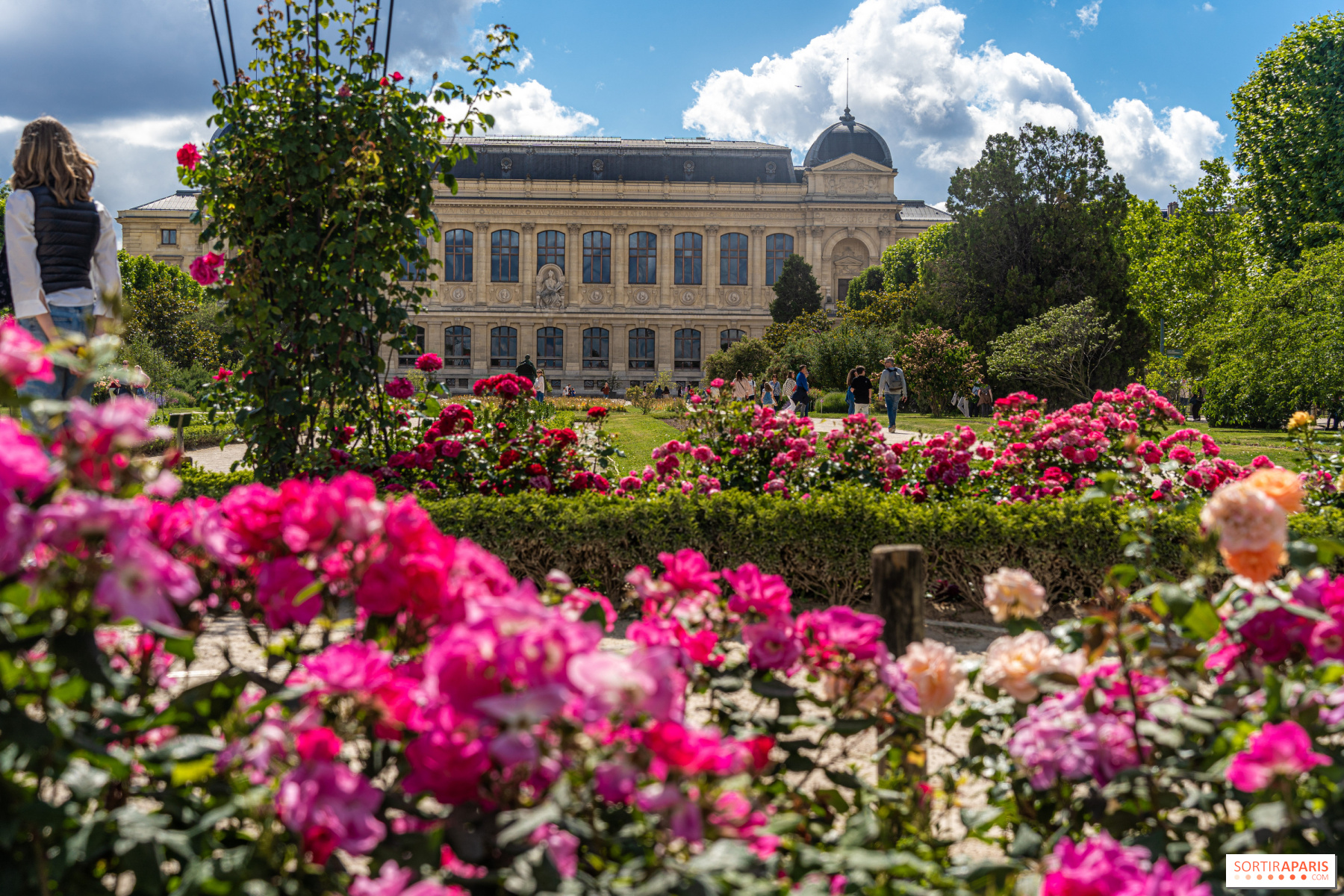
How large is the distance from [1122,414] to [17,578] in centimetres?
654

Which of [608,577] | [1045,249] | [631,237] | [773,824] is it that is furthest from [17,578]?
[631,237]

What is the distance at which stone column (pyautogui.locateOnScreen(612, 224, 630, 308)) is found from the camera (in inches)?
1903

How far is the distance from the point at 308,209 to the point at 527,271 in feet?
146

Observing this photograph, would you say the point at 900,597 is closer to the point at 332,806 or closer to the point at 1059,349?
the point at 332,806

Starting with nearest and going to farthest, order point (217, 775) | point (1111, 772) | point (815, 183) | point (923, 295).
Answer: point (217, 775) → point (1111, 772) → point (923, 295) → point (815, 183)

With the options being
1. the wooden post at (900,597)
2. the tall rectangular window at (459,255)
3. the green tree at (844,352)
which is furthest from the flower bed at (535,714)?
the tall rectangular window at (459,255)

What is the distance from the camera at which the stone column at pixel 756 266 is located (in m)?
48.2

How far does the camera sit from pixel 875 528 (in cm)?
451

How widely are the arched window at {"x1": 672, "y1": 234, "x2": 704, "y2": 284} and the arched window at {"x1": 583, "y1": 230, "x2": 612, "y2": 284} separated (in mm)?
3629

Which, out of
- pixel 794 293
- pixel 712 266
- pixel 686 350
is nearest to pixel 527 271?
pixel 686 350

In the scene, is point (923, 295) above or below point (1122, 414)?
above

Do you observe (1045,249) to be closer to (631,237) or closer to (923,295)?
(923,295)

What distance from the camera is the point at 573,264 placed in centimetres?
4862

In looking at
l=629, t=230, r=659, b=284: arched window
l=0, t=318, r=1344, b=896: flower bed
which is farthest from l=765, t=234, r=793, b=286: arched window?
l=0, t=318, r=1344, b=896: flower bed
